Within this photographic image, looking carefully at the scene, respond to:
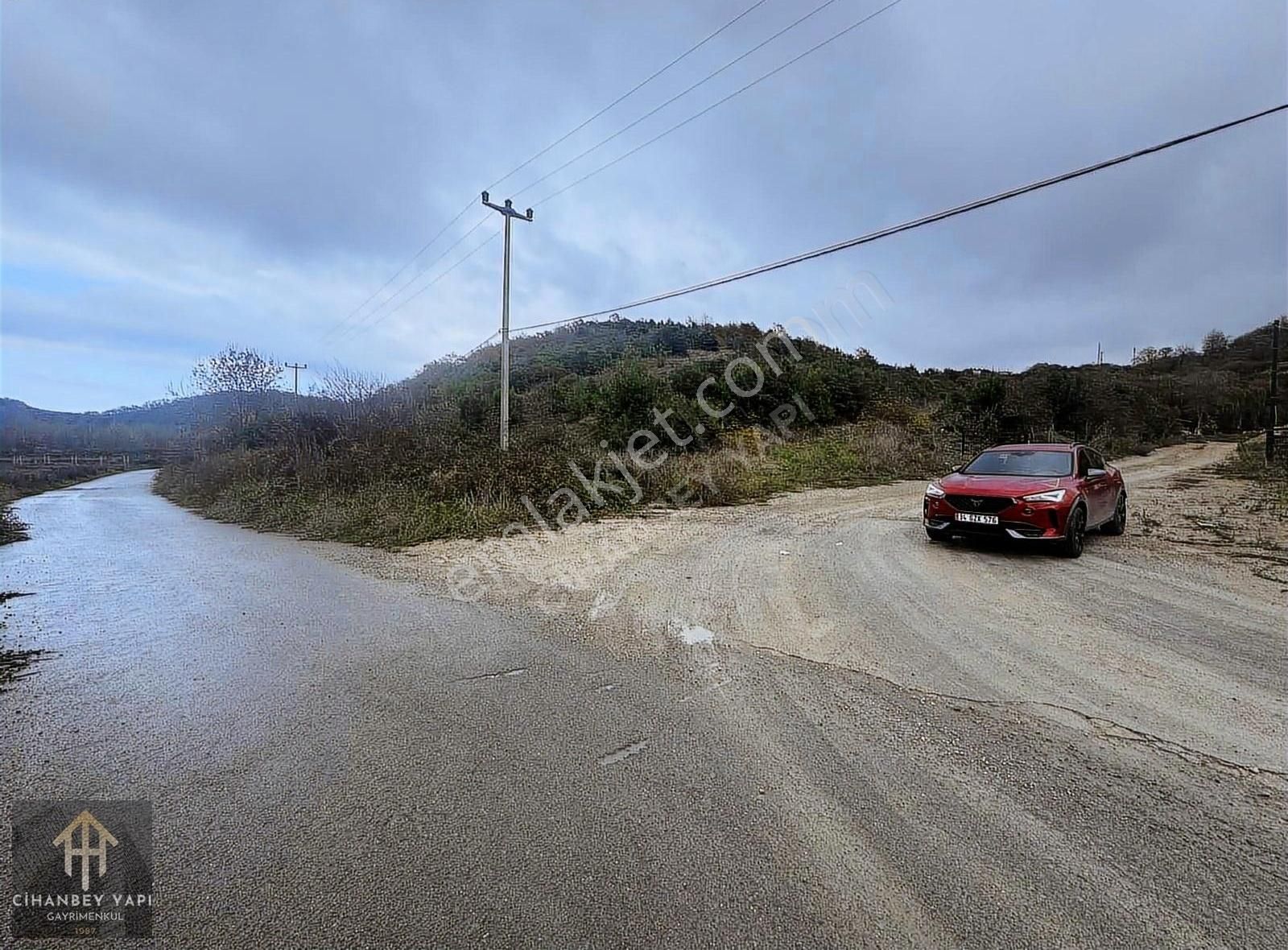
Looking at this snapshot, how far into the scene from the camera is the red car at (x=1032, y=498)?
708cm

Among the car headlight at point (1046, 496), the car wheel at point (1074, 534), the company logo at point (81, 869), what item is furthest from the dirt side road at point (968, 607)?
the company logo at point (81, 869)

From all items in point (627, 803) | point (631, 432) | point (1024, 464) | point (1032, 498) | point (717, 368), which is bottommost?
point (627, 803)

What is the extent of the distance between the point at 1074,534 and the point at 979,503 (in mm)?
1144

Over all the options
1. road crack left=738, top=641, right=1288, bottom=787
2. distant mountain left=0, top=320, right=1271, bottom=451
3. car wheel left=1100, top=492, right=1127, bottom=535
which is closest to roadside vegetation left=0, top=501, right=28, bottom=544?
distant mountain left=0, top=320, right=1271, bottom=451

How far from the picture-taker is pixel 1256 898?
197cm

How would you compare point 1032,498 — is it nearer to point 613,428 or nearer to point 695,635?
point 695,635

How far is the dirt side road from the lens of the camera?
11.7 ft

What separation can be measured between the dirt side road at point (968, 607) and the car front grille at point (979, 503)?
22.9 inches

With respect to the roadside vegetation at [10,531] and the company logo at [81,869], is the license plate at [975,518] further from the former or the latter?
the roadside vegetation at [10,531]

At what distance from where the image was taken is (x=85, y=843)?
7.63ft

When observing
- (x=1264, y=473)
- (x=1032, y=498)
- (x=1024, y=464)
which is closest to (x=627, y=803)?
(x=1032, y=498)

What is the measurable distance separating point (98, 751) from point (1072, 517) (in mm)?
9214

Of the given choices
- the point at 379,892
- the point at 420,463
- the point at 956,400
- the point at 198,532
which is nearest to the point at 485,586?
the point at 379,892

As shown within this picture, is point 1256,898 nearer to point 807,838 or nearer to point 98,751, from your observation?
point 807,838
